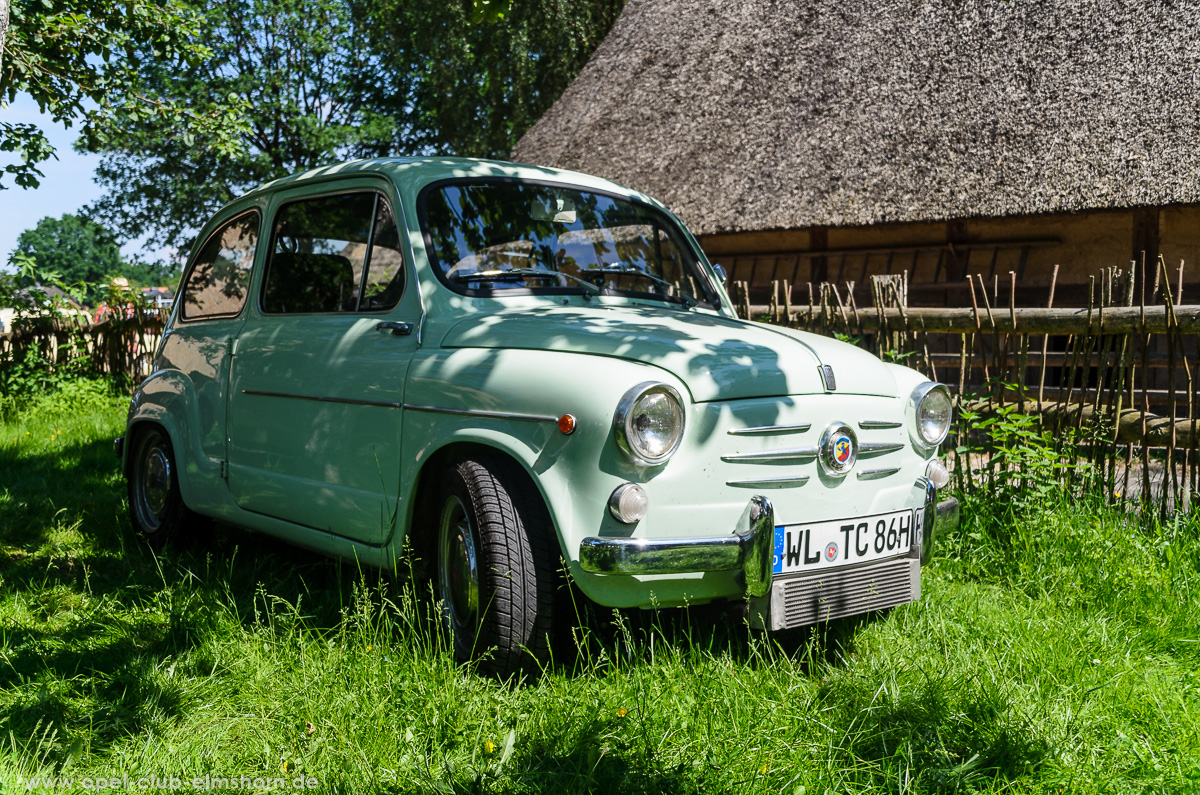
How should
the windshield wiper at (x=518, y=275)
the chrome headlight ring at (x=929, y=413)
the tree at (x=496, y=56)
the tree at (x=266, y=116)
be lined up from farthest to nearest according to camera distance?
the tree at (x=266, y=116) → the tree at (x=496, y=56) → the windshield wiper at (x=518, y=275) → the chrome headlight ring at (x=929, y=413)

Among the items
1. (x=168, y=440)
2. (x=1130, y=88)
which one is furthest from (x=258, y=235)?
(x=1130, y=88)

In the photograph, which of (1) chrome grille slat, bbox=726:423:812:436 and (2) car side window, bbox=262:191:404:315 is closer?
(1) chrome grille slat, bbox=726:423:812:436

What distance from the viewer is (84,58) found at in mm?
7039

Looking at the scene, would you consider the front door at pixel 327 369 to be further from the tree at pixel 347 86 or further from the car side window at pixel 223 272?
the tree at pixel 347 86

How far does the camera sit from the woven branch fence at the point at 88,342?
10.9m

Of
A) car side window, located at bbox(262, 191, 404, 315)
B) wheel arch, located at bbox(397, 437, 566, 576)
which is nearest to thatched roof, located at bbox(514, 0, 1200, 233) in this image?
car side window, located at bbox(262, 191, 404, 315)

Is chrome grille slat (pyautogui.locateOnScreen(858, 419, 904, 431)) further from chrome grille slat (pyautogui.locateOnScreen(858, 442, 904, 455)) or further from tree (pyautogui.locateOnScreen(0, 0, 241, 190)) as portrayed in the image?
tree (pyautogui.locateOnScreen(0, 0, 241, 190))

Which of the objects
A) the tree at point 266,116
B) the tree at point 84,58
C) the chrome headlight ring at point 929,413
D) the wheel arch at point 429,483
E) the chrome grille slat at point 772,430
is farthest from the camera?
the tree at point 266,116

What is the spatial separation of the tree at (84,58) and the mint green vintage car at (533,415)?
11.6 feet

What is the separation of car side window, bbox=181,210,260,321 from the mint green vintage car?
0.03m

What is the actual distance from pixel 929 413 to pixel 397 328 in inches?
74.0

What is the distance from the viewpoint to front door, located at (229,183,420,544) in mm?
3283

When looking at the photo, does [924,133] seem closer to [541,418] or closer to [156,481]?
[156,481]
